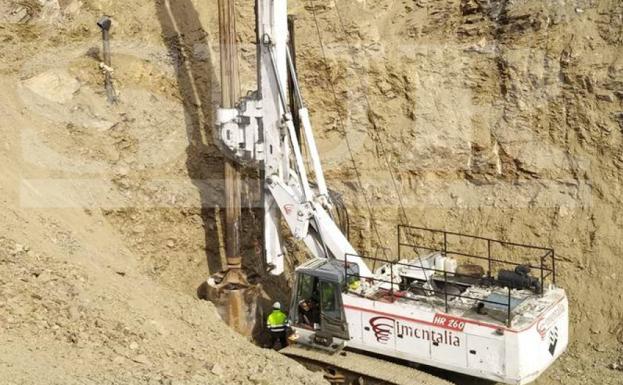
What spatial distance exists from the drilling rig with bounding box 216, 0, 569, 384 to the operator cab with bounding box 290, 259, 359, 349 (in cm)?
2

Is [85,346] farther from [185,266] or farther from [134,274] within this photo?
[185,266]

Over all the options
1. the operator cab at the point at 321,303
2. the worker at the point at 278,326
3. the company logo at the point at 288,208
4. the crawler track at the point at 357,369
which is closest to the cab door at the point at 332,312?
the operator cab at the point at 321,303

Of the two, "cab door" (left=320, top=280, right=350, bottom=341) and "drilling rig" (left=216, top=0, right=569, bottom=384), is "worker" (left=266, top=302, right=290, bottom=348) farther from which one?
"cab door" (left=320, top=280, right=350, bottom=341)

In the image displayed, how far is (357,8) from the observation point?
1745 cm

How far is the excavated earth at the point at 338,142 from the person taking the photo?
13.9 meters

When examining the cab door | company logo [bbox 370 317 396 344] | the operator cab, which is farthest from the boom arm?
company logo [bbox 370 317 396 344]

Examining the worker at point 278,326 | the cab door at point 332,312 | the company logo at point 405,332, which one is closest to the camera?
the company logo at point 405,332

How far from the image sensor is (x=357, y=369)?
1203 centimetres

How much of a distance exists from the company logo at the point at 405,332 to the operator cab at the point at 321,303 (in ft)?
1.76

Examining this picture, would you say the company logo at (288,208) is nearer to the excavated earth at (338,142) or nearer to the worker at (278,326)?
the worker at (278,326)

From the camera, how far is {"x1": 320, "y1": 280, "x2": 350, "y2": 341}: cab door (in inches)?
489

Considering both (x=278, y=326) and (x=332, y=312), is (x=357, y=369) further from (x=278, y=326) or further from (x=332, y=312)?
(x=278, y=326)

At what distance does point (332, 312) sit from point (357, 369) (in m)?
0.98

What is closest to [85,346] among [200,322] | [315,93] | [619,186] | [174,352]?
[174,352]
